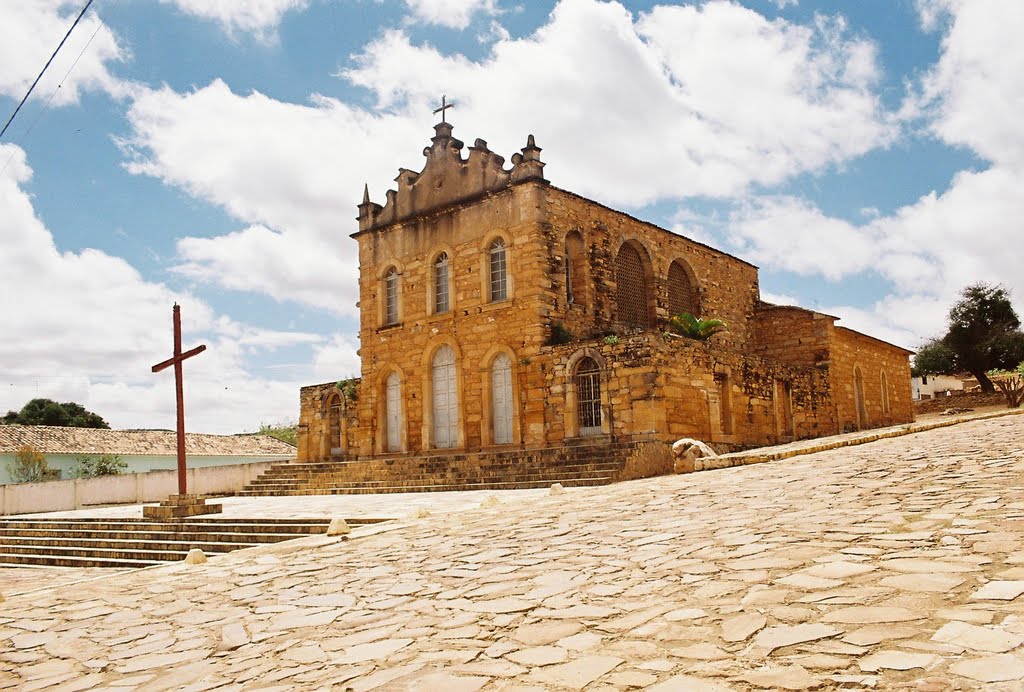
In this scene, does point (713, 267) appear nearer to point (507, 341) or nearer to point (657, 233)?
point (657, 233)

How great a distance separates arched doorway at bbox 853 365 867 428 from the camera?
26312 mm

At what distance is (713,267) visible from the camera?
2564 cm

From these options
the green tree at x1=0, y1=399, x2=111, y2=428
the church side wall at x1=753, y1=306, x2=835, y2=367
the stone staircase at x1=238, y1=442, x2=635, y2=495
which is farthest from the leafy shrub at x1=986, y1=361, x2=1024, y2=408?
the green tree at x1=0, y1=399, x2=111, y2=428

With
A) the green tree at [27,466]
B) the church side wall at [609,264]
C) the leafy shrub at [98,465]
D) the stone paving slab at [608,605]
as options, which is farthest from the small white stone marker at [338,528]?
the leafy shrub at [98,465]

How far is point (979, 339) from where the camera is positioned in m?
41.5

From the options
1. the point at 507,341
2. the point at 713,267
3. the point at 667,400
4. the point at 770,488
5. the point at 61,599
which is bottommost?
the point at 61,599

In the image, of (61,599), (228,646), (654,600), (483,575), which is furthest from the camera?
(61,599)

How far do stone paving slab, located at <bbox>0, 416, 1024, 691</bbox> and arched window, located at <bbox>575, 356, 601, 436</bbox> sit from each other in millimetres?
9439

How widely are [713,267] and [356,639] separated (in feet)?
73.1

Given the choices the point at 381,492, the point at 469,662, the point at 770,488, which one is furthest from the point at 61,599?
the point at 381,492

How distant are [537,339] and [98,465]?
1114 inches

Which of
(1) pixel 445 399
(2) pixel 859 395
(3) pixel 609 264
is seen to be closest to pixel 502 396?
(1) pixel 445 399

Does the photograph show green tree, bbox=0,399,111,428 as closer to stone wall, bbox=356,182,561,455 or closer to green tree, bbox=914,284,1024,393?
stone wall, bbox=356,182,561,455

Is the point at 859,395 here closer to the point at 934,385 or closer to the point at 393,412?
the point at 393,412
